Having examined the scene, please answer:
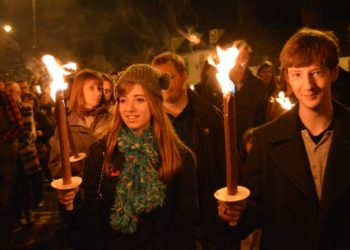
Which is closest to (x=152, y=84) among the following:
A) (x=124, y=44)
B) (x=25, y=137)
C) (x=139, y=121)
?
(x=139, y=121)

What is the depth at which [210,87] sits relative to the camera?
5434 millimetres

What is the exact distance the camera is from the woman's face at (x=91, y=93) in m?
4.41

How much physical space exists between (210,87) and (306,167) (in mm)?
3204

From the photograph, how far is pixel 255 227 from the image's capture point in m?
2.45

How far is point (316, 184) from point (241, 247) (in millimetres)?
2319

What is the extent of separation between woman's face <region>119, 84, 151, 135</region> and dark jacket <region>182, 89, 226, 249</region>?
1.21 meters

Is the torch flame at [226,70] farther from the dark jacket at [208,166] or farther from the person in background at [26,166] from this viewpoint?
the person in background at [26,166]

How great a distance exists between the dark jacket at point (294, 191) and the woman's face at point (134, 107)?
0.83 metres

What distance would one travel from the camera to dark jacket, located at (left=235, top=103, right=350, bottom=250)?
223 cm

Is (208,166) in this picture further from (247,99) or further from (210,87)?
(210,87)

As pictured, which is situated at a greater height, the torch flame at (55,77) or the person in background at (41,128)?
the torch flame at (55,77)

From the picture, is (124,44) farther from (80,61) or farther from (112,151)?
(112,151)

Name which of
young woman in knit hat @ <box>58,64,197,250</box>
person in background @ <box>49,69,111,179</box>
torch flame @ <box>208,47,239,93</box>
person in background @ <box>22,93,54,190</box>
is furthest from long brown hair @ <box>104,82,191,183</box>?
person in background @ <box>22,93,54,190</box>

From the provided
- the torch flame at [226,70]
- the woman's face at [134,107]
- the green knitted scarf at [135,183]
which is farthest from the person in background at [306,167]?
the woman's face at [134,107]
